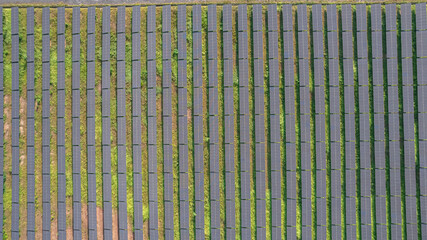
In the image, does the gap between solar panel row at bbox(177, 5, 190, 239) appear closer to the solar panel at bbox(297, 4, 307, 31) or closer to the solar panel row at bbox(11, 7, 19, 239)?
the solar panel at bbox(297, 4, 307, 31)

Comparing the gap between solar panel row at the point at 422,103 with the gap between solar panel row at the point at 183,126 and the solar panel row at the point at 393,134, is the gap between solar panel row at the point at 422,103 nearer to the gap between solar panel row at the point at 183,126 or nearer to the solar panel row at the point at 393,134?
the solar panel row at the point at 393,134

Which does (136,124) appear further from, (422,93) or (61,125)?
(422,93)

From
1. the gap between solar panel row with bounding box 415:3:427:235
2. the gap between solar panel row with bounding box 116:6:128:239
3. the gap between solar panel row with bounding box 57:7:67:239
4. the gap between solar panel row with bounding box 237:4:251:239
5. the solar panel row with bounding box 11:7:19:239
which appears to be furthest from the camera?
the solar panel row with bounding box 11:7:19:239

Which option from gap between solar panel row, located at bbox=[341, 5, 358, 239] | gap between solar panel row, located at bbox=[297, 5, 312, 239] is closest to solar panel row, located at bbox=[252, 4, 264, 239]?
gap between solar panel row, located at bbox=[297, 5, 312, 239]

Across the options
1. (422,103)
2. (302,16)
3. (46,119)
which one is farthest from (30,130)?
(422,103)

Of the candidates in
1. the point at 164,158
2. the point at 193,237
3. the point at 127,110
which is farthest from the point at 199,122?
the point at 193,237

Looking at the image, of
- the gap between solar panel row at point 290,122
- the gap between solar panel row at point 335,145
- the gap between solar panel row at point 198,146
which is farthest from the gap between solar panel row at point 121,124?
the gap between solar panel row at point 335,145

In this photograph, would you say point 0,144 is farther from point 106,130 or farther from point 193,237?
point 193,237
